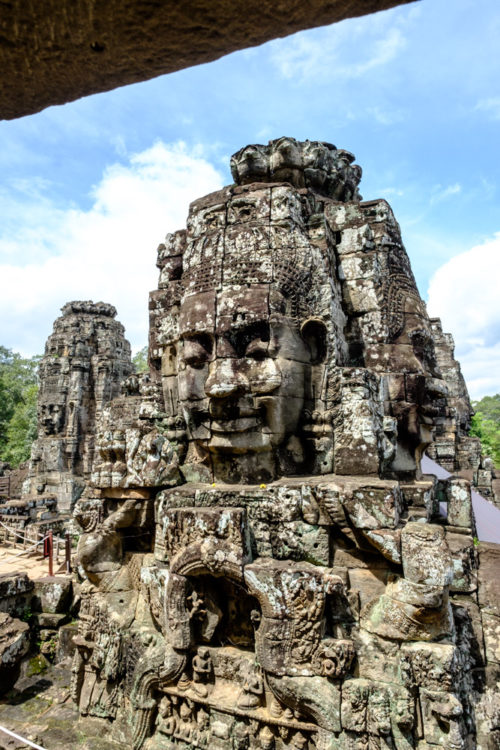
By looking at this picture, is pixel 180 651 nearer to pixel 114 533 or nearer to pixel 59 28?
pixel 114 533

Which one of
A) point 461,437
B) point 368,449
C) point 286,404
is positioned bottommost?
point 368,449

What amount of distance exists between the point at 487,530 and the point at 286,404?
9.92 feet

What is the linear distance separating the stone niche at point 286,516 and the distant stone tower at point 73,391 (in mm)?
13446

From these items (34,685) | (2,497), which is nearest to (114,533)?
(34,685)

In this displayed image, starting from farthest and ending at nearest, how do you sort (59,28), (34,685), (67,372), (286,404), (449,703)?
(67,372), (34,685), (286,404), (449,703), (59,28)

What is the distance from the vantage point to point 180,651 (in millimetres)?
3645

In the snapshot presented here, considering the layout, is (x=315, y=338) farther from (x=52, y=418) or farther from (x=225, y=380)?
(x=52, y=418)

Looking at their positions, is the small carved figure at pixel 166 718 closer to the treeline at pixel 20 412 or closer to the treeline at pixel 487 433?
the treeline at pixel 487 433

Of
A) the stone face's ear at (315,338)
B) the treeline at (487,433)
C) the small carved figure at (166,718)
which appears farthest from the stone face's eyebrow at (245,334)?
the treeline at (487,433)

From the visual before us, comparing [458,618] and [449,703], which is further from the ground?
[458,618]

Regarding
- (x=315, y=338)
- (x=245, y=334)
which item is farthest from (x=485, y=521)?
(x=245, y=334)

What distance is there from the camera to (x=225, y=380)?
Answer: 3.80 m

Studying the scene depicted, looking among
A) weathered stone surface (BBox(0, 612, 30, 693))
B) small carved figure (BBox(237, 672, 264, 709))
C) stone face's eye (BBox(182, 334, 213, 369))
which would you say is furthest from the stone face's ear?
weathered stone surface (BBox(0, 612, 30, 693))

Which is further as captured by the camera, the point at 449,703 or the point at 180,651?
the point at 180,651
